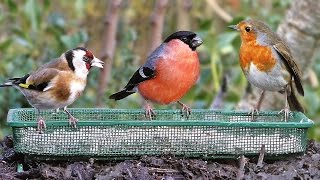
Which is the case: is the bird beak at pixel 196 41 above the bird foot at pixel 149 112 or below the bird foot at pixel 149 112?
above

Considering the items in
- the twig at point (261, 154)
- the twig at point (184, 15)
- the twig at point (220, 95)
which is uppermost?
the twig at point (184, 15)

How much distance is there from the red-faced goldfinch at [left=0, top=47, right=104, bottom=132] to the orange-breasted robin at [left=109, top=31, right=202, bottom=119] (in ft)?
1.44

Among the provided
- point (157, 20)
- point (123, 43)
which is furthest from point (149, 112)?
point (123, 43)

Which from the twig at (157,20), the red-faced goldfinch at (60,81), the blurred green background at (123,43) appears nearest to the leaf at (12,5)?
the blurred green background at (123,43)

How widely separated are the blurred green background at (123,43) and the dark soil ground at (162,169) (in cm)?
245

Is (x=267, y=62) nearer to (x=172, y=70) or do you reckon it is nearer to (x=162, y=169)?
(x=172, y=70)

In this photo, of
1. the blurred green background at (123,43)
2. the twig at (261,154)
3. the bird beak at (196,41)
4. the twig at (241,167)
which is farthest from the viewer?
the blurred green background at (123,43)

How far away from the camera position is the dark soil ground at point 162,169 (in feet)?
15.6

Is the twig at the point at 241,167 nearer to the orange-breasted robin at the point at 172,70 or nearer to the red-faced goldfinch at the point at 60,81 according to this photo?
the orange-breasted robin at the point at 172,70

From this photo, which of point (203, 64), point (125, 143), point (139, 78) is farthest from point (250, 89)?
point (125, 143)

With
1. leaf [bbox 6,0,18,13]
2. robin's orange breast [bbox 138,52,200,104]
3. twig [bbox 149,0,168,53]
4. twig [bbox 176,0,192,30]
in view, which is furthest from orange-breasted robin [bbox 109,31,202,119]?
twig [bbox 176,0,192,30]

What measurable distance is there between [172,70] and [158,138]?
0.76 m

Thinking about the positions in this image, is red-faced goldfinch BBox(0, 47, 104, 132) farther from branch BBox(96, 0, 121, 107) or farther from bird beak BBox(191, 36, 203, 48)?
branch BBox(96, 0, 121, 107)

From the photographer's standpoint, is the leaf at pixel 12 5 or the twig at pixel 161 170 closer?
the twig at pixel 161 170
